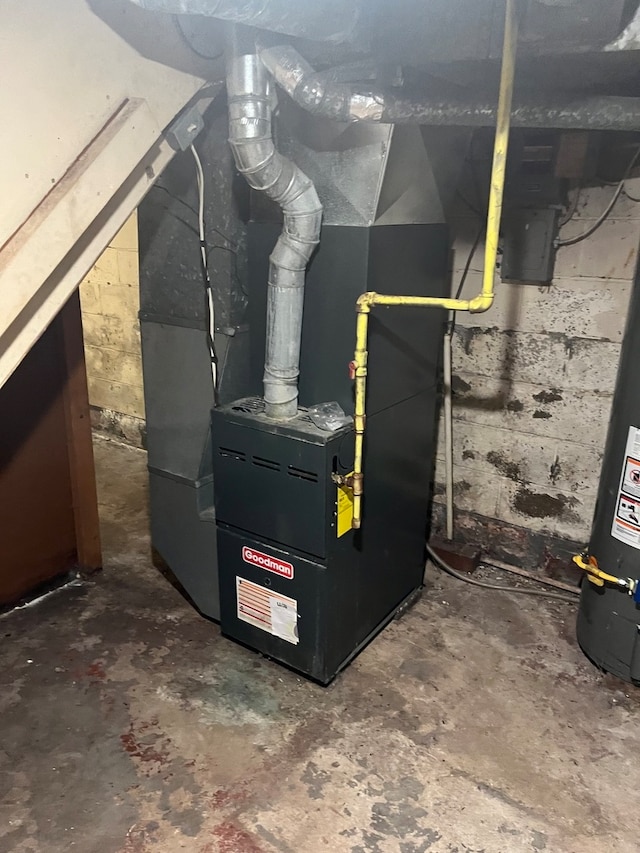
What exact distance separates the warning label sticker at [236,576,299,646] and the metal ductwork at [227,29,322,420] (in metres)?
0.59

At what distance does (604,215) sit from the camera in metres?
2.21

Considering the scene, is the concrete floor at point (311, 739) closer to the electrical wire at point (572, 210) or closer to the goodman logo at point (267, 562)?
the goodman logo at point (267, 562)

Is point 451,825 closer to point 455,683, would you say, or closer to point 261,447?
point 455,683

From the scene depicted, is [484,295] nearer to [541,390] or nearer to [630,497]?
[630,497]

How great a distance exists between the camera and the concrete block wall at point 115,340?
3.76 m

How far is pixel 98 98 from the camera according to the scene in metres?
1.39

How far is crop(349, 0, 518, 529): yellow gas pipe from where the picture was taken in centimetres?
135

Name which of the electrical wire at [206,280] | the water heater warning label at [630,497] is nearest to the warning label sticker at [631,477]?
the water heater warning label at [630,497]

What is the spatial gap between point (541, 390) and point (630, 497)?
644mm

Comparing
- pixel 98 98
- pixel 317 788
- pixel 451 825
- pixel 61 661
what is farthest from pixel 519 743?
pixel 98 98

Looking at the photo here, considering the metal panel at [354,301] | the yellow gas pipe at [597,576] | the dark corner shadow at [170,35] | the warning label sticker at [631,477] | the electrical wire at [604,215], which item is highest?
the dark corner shadow at [170,35]

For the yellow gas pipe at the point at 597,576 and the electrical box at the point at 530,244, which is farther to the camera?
the electrical box at the point at 530,244

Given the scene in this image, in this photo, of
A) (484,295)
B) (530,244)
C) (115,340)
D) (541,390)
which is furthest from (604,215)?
(115,340)

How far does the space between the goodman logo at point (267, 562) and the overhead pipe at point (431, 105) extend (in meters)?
1.28
